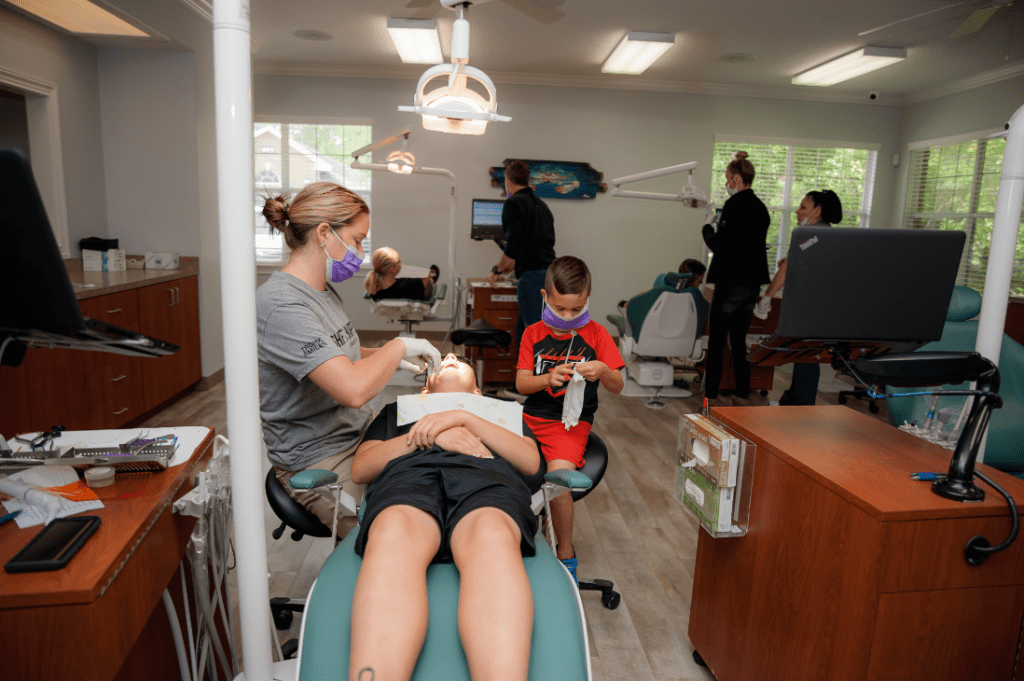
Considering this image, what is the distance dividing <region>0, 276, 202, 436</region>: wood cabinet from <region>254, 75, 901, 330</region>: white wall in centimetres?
245

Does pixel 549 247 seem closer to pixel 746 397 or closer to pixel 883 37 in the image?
pixel 746 397

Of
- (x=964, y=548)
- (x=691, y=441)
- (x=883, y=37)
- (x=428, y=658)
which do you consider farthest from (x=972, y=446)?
(x=883, y=37)

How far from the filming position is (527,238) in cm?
398

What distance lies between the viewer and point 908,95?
6344 millimetres

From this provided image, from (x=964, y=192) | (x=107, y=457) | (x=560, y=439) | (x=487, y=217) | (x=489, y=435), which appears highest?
(x=964, y=192)

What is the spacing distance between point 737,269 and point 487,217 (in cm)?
235

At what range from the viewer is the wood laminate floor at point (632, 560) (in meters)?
1.74

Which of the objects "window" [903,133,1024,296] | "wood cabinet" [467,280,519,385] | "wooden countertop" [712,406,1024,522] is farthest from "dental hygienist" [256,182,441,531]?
"window" [903,133,1024,296]

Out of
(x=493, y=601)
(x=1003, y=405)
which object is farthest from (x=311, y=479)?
(x=1003, y=405)

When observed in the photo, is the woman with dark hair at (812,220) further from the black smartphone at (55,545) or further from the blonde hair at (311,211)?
the black smartphone at (55,545)

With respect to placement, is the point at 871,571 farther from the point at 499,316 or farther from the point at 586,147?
the point at 586,147

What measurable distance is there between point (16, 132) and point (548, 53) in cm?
412

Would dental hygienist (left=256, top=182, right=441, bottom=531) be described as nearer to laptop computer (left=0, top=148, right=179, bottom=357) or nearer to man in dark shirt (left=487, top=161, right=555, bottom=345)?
laptop computer (left=0, top=148, right=179, bottom=357)

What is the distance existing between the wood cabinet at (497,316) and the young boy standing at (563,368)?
7.27 ft
